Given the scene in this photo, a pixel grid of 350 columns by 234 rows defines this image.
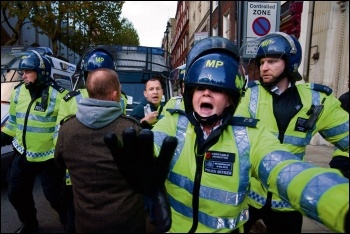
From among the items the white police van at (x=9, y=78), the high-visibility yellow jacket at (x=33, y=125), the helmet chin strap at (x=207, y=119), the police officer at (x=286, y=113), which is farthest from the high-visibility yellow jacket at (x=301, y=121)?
the white police van at (x=9, y=78)

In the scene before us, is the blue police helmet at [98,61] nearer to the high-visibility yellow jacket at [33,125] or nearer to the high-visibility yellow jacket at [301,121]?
the high-visibility yellow jacket at [33,125]

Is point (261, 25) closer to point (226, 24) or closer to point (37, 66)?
point (37, 66)

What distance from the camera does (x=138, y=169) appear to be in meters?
1.30

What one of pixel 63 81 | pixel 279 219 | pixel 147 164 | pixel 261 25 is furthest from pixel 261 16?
pixel 63 81

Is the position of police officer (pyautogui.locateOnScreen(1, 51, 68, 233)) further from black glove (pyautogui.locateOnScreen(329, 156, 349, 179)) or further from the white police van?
black glove (pyautogui.locateOnScreen(329, 156, 349, 179))

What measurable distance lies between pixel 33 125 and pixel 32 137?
0.43 ft

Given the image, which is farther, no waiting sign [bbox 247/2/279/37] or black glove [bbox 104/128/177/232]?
no waiting sign [bbox 247/2/279/37]

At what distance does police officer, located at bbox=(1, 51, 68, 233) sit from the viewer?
130 inches

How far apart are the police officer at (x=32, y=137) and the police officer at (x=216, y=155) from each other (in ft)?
7.36

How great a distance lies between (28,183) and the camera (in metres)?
3.38

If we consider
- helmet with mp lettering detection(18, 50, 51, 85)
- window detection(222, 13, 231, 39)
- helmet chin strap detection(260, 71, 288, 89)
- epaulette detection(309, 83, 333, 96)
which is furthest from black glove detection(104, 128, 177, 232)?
window detection(222, 13, 231, 39)

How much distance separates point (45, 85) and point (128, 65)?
326 centimetres

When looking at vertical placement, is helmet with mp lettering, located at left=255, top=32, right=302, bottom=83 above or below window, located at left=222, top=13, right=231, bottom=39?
below

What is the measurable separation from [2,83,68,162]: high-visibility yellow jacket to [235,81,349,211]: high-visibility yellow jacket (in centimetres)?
219
